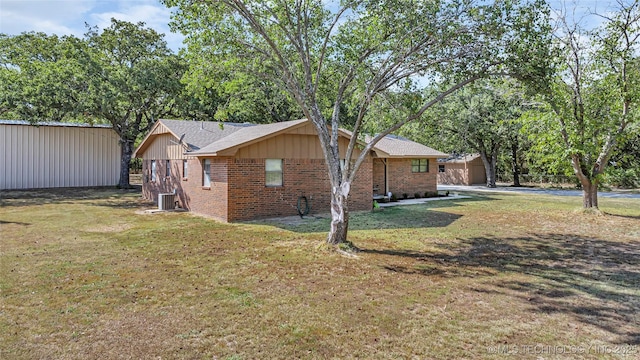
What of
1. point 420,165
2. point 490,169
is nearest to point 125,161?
point 420,165

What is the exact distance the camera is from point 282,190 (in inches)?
545

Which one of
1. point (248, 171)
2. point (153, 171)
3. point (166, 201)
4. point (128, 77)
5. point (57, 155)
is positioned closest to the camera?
point (248, 171)

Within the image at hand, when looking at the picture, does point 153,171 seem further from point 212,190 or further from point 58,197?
point 212,190

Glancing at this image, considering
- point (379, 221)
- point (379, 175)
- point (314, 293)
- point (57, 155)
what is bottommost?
point (314, 293)

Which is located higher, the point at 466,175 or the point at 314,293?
the point at 466,175

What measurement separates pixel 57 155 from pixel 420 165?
23920 millimetres

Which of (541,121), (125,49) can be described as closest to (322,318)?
(541,121)

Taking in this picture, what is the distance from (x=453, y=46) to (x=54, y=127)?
27.0m

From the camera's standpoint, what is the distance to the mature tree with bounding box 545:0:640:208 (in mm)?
12359

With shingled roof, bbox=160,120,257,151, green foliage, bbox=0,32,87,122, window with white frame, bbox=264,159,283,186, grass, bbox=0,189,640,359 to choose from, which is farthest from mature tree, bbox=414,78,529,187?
green foliage, bbox=0,32,87,122

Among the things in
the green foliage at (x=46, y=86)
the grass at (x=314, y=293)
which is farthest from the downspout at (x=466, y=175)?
the green foliage at (x=46, y=86)

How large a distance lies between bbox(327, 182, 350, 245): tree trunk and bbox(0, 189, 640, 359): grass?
50 centimetres

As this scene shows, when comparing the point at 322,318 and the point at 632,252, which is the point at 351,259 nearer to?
the point at 322,318

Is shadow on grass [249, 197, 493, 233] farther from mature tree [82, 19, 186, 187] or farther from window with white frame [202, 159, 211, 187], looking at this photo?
mature tree [82, 19, 186, 187]
